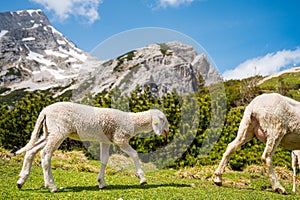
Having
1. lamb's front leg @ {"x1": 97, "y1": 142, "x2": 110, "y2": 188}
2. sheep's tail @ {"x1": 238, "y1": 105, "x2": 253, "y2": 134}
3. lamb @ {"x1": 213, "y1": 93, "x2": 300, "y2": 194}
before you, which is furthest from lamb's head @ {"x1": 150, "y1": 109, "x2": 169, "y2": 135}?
lamb @ {"x1": 213, "y1": 93, "x2": 300, "y2": 194}

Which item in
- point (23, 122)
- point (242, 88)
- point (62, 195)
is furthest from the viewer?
point (242, 88)

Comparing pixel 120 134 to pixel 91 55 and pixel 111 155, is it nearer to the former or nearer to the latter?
pixel 91 55

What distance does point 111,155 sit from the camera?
13523 mm

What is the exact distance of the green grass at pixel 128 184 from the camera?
7457mm

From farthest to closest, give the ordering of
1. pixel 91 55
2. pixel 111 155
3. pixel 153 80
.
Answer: pixel 111 155, pixel 153 80, pixel 91 55

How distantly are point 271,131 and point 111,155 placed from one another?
697cm

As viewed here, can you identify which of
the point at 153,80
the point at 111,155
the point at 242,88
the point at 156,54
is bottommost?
the point at 111,155

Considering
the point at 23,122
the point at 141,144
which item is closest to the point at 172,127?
the point at 141,144

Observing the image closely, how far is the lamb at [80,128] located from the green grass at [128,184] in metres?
0.60

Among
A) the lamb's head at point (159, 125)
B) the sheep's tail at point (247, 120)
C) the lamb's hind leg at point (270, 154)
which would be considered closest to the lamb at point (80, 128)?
the lamb's head at point (159, 125)

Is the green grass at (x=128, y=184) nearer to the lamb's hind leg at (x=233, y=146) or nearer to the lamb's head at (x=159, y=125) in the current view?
the lamb's hind leg at (x=233, y=146)

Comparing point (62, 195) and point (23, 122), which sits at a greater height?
point (23, 122)

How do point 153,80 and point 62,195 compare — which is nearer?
point 62,195

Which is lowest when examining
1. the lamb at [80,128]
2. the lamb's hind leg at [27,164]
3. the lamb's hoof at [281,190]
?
the lamb's hoof at [281,190]
